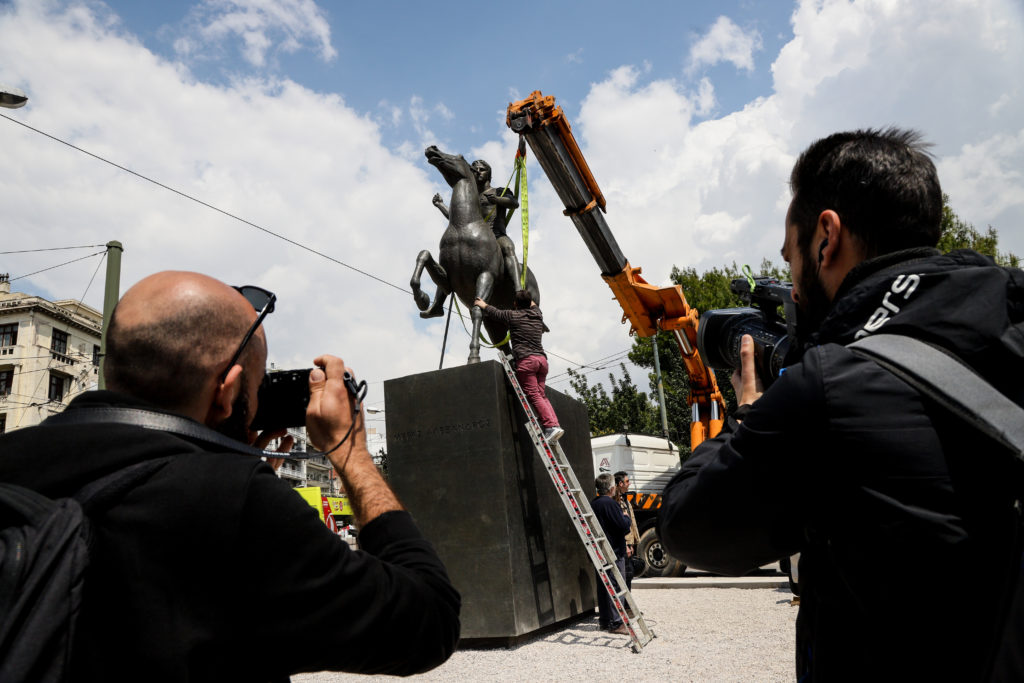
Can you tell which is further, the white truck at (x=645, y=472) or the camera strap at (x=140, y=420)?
the white truck at (x=645, y=472)

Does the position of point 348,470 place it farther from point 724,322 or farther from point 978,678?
point 978,678

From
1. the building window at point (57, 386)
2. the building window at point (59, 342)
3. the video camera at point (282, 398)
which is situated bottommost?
the video camera at point (282, 398)

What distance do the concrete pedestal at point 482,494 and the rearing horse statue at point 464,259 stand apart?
639 millimetres

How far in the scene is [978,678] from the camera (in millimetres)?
1021

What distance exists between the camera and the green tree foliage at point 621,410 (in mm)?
32188

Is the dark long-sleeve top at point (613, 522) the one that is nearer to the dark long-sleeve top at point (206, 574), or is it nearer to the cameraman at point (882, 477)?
the cameraman at point (882, 477)

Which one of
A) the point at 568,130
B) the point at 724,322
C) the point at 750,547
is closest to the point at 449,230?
the point at 568,130

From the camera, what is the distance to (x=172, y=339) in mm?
1253

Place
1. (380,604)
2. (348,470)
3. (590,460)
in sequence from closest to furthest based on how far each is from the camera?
(380,604), (348,470), (590,460)

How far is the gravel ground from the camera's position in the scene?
5.57 meters

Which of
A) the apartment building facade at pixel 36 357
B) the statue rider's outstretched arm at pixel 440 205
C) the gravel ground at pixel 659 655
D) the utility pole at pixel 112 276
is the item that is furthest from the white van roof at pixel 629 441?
the apartment building facade at pixel 36 357

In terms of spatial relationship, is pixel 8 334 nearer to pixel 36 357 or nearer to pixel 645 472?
pixel 36 357

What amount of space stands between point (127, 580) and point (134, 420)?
271 mm

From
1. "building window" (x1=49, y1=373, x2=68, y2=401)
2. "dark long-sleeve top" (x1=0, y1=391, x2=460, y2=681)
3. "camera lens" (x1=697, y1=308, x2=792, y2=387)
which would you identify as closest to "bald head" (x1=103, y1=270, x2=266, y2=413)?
"dark long-sleeve top" (x1=0, y1=391, x2=460, y2=681)
